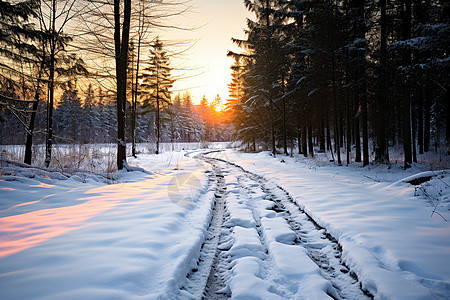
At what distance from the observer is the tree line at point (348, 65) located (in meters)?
9.73

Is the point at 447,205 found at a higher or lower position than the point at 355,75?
lower

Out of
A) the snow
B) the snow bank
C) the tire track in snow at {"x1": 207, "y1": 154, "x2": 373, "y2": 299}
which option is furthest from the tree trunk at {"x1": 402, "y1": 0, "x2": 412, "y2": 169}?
the snow bank

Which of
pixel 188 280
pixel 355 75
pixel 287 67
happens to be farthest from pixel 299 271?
pixel 287 67

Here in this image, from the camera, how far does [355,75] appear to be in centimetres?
1287

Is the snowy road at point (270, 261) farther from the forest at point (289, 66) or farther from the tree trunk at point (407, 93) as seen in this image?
the tree trunk at point (407, 93)

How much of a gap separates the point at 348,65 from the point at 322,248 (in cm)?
1320

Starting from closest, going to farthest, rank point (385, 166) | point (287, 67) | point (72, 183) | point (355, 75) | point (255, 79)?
point (72, 183) → point (385, 166) → point (355, 75) → point (287, 67) → point (255, 79)

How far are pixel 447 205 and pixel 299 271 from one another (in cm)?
411

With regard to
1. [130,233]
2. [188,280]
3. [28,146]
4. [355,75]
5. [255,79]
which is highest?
[255,79]

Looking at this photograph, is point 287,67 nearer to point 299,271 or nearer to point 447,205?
point 447,205

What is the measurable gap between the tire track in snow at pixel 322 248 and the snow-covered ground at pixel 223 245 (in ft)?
0.06

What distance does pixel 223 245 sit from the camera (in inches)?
126

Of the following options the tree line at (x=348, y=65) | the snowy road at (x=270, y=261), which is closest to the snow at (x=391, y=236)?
the snowy road at (x=270, y=261)

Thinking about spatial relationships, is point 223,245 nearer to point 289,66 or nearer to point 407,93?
point 407,93
